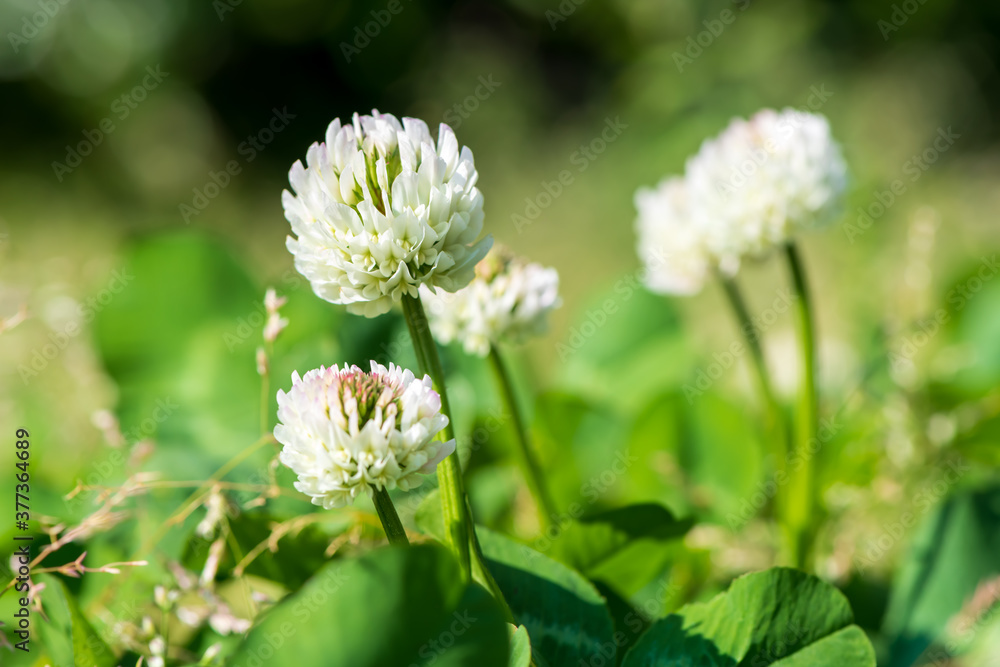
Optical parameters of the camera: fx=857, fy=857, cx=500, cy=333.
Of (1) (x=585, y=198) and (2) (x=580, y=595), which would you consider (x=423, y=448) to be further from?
(1) (x=585, y=198)

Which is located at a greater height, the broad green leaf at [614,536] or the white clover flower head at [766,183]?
the white clover flower head at [766,183]

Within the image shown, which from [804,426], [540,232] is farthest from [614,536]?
[540,232]

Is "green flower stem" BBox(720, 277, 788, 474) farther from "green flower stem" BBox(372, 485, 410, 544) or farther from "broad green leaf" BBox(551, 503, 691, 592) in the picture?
"green flower stem" BBox(372, 485, 410, 544)

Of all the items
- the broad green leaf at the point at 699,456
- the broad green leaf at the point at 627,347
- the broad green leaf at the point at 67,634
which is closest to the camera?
A: the broad green leaf at the point at 67,634

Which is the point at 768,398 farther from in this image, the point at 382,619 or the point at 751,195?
the point at 382,619

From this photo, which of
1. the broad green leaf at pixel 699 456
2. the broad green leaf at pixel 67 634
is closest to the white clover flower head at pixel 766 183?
the broad green leaf at pixel 699 456

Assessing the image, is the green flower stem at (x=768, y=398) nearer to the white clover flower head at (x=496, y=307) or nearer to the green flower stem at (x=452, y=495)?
the white clover flower head at (x=496, y=307)

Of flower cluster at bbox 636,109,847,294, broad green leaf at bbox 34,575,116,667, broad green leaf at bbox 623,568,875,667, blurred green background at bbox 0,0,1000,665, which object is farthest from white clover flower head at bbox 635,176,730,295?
broad green leaf at bbox 34,575,116,667
